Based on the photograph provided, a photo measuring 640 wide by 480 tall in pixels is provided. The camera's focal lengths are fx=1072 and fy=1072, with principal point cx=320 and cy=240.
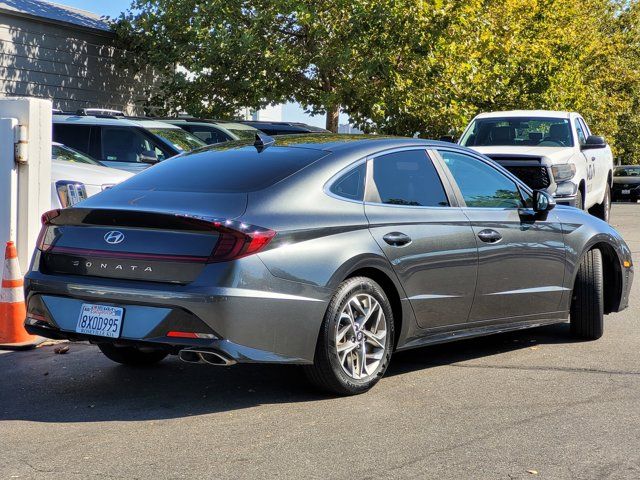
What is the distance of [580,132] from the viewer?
55.1ft

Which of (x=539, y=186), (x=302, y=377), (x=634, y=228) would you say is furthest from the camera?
(x=634, y=228)

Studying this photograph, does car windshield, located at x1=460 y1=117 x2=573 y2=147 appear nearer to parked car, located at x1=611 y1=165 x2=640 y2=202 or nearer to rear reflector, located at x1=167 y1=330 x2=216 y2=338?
rear reflector, located at x1=167 y1=330 x2=216 y2=338

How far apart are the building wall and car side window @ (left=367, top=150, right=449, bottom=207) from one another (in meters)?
18.7

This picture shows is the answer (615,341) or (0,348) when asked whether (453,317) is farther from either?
(0,348)

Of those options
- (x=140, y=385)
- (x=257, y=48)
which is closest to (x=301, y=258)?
(x=140, y=385)

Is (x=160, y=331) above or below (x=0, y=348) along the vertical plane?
above

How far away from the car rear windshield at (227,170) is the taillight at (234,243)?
18.2 inches

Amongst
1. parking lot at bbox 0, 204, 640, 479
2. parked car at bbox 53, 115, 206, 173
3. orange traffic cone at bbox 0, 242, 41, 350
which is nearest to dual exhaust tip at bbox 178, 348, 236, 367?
parking lot at bbox 0, 204, 640, 479

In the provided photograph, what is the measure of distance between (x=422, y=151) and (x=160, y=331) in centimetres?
236

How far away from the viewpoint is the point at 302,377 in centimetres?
648

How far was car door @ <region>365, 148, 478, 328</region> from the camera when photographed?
652 centimetres

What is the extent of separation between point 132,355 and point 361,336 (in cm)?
173

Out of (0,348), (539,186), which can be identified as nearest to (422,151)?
(0,348)

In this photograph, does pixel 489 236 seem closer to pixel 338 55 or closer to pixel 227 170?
pixel 227 170
